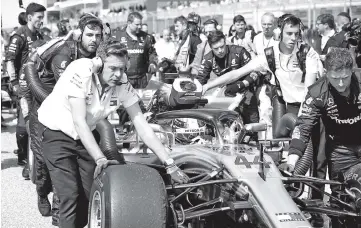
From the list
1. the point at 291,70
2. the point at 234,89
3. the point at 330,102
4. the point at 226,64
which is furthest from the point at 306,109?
the point at 226,64

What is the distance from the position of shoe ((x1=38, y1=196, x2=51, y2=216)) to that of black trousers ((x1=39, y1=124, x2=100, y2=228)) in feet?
5.71

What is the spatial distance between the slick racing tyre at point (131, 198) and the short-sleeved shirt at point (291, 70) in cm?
261

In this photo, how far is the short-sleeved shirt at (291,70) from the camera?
6449 millimetres

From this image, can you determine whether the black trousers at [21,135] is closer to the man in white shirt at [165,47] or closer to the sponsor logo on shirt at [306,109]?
the sponsor logo on shirt at [306,109]

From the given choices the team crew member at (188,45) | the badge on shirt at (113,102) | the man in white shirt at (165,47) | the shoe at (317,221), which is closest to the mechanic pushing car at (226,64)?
the team crew member at (188,45)

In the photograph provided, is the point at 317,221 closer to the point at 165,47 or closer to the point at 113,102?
the point at 113,102

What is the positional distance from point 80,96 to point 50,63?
179cm

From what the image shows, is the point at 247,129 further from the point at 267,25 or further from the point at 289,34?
the point at 267,25

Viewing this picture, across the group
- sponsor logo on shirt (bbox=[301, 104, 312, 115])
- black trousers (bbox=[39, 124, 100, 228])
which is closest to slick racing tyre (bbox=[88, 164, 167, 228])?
black trousers (bbox=[39, 124, 100, 228])

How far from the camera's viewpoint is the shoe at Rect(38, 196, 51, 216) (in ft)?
21.3

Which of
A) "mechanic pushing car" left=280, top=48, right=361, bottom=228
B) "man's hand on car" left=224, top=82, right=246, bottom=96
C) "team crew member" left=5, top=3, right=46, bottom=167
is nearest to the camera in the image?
"mechanic pushing car" left=280, top=48, right=361, bottom=228

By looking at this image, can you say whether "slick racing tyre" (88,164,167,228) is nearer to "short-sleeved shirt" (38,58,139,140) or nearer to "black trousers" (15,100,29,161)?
"short-sleeved shirt" (38,58,139,140)

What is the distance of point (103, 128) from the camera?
18.2 ft

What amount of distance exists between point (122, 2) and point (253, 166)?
30647 millimetres
